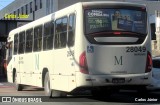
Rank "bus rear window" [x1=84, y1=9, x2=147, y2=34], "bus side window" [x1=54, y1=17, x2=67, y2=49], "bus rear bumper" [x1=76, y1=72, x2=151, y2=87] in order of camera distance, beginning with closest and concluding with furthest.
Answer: "bus rear bumper" [x1=76, y1=72, x2=151, y2=87] → "bus rear window" [x1=84, y1=9, x2=147, y2=34] → "bus side window" [x1=54, y1=17, x2=67, y2=49]

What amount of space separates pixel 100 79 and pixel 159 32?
36.6 m

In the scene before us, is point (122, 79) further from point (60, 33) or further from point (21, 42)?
point (21, 42)

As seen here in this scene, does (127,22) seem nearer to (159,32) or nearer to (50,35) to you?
(50,35)

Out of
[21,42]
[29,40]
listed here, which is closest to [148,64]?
[29,40]

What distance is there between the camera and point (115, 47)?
592 inches

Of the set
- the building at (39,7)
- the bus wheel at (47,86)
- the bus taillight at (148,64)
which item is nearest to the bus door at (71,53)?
the bus wheel at (47,86)

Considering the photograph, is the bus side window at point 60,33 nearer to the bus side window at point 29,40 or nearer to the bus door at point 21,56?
the bus side window at point 29,40

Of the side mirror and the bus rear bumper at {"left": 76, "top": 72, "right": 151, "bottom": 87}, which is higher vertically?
the side mirror

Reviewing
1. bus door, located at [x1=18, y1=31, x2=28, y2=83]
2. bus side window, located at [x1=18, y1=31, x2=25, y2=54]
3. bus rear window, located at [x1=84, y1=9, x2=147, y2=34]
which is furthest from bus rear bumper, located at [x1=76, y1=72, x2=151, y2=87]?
bus side window, located at [x1=18, y1=31, x2=25, y2=54]

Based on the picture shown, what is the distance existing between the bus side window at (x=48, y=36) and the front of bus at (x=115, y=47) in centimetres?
287

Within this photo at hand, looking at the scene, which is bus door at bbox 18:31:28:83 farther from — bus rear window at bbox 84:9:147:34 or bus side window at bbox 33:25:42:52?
bus rear window at bbox 84:9:147:34

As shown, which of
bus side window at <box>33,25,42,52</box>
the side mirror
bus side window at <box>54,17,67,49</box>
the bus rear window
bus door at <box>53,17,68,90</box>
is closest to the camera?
the bus rear window

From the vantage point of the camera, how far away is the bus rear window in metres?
15.0

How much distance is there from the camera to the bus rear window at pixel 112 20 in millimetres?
15023
